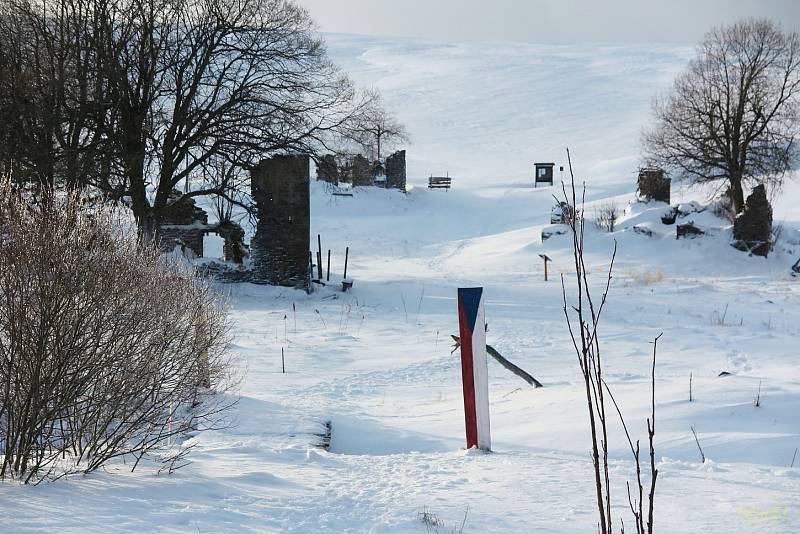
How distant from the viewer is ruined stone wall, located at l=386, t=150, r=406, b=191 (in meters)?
47.3

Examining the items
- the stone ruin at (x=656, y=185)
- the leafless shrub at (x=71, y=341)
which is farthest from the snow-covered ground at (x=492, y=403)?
the stone ruin at (x=656, y=185)

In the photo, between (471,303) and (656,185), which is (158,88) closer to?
(471,303)

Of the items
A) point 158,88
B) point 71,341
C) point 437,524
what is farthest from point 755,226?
point 71,341

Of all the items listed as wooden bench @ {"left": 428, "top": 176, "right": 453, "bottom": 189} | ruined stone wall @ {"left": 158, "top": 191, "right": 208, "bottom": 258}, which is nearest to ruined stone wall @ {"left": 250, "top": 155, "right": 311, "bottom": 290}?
ruined stone wall @ {"left": 158, "top": 191, "right": 208, "bottom": 258}

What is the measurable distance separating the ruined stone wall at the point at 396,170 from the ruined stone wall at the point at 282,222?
87.9 ft

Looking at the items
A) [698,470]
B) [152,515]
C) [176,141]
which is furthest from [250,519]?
[176,141]

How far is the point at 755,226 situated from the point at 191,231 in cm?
1884

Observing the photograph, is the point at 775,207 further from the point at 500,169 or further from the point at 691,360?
the point at 691,360

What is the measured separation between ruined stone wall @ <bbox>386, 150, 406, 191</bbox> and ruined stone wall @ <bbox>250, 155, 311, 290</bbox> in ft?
87.9

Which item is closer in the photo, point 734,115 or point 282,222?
point 282,222

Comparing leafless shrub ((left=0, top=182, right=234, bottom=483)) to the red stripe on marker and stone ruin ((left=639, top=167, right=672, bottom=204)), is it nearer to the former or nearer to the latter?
the red stripe on marker

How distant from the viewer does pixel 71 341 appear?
17.0 feet

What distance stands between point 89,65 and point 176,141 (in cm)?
254

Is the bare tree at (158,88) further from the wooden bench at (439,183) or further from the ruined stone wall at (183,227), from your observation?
the wooden bench at (439,183)
